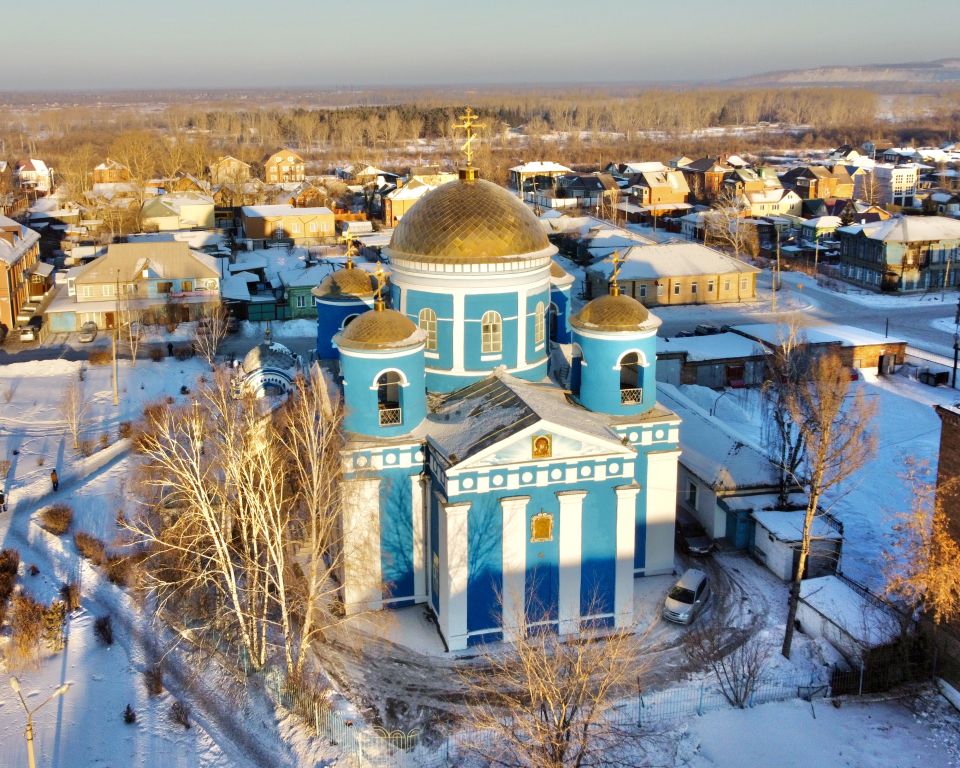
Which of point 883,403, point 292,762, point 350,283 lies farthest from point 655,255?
point 292,762

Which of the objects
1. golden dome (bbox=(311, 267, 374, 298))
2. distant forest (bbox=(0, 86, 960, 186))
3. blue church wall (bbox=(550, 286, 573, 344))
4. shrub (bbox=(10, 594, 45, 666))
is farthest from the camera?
distant forest (bbox=(0, 86, 960, 186))

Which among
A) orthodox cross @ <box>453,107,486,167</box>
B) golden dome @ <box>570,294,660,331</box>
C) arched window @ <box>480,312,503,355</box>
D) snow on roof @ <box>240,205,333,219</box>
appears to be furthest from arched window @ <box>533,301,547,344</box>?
snow on roof @ <box>240,205,333,219</box>

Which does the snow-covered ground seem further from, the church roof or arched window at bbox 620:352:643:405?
arched window at bbox 620:352:643:405

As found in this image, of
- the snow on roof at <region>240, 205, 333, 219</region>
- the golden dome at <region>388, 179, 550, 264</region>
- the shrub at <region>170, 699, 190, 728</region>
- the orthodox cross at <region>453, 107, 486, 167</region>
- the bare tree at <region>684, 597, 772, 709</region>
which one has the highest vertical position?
the orthodox cross at <region>453, 107, 486, 167</region>

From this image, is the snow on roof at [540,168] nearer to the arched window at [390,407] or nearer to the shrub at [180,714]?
the arched window at [390,407]

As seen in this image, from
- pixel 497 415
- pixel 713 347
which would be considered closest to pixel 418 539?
pixel 497 415

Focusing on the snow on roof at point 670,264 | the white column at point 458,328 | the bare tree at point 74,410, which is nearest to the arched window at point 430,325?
the white column at point 458,328
